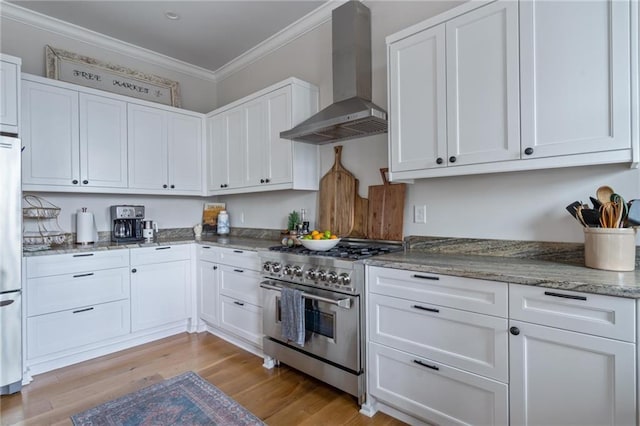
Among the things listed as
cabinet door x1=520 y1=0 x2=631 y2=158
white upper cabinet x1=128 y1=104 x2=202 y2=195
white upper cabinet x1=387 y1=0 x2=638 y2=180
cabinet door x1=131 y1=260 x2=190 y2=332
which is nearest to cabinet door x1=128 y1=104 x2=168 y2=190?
white upper cabinet x1=128 y1=104 x2=202 y2=195

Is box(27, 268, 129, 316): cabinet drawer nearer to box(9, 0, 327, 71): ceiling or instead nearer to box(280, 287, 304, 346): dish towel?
box(280, 287, 304, 346): dish towel

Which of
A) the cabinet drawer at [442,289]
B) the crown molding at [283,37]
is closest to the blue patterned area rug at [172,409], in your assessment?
the cabinet drawer at [442,289]

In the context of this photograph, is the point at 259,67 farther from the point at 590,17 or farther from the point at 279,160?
the point at 590,17

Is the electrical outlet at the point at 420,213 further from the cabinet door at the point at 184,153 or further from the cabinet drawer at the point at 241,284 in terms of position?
the cabinet door at the point at 184,153

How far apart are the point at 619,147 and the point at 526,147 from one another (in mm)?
352

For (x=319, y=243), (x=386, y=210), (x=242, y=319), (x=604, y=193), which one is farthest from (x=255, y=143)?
(x=604, y=193)

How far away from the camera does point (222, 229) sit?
4.02m

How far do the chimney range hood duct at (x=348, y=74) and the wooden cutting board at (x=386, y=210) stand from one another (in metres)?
0.46

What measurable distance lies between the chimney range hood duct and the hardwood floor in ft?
6.18

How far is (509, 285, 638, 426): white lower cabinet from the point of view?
125cm

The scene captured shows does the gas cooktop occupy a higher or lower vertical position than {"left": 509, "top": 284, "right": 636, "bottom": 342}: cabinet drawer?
higher

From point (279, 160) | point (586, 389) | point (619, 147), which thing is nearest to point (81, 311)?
point (279, 160)

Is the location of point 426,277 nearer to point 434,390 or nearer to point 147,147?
point 434,390

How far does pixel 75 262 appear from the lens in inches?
107
